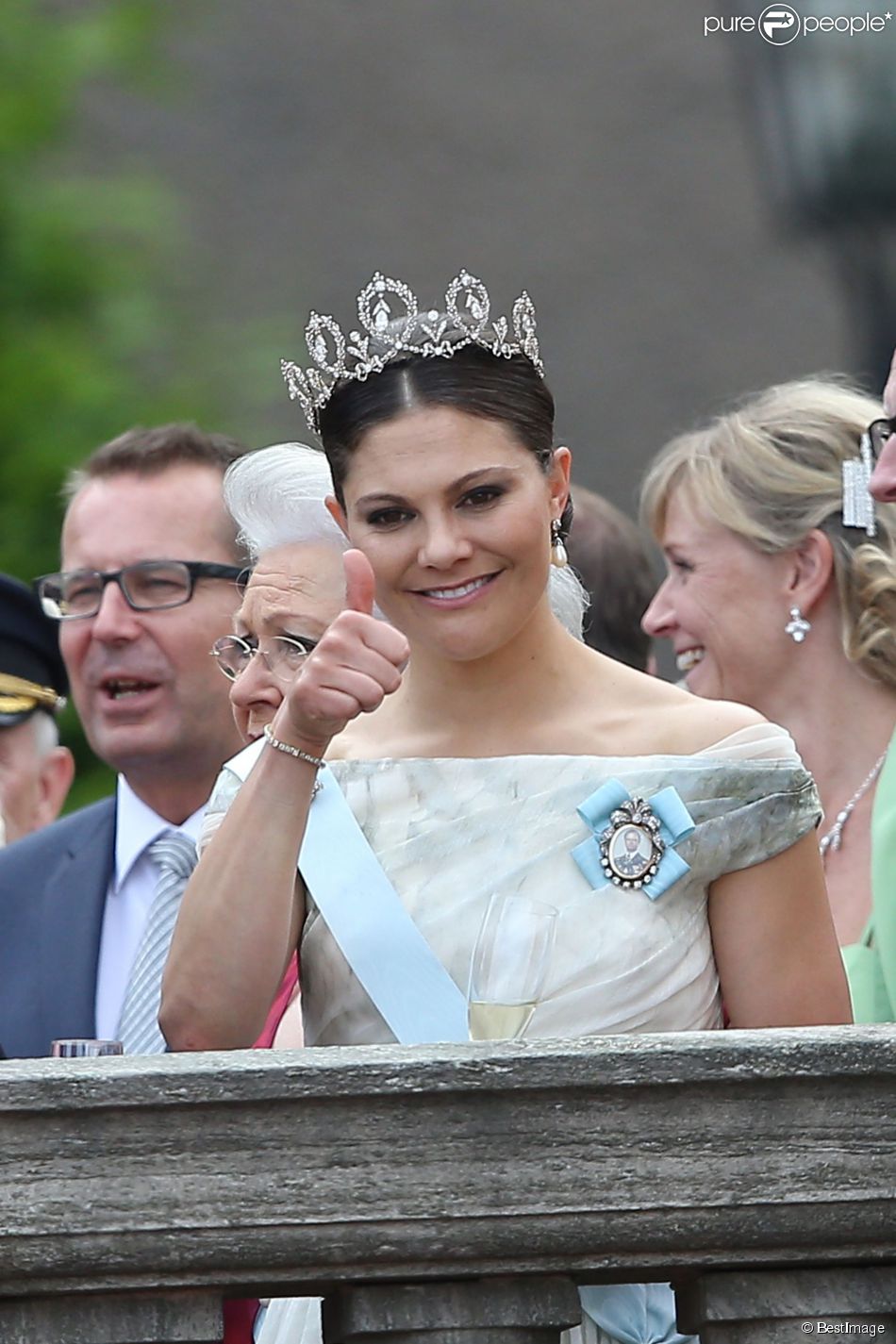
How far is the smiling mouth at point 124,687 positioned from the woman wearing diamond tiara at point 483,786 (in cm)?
142

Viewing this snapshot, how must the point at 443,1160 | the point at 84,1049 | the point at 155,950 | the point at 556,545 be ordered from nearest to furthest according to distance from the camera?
the point at 443,1160, the point at 84,1049, the point at 556,545, the point at 155,950

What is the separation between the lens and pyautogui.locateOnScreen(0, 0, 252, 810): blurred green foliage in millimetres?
8062

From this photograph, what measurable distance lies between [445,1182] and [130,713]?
96.4 inches

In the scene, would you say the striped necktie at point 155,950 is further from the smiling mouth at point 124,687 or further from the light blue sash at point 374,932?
the light blue sash at point 374,932

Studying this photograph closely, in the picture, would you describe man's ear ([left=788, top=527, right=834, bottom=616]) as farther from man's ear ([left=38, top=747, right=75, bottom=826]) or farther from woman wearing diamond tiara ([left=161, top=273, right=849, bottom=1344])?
man's ear ([left=38, top=747, right=75, bottom=826])

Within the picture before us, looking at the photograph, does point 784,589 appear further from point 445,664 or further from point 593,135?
point 593,135

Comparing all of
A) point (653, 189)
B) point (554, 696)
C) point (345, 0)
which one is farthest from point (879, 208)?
point (554, 696)

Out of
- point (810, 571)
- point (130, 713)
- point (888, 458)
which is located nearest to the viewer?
point (888, 458)

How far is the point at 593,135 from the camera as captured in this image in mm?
12266

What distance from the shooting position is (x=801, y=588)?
4027 millimetres

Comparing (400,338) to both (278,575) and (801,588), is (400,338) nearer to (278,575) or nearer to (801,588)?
(278,575)

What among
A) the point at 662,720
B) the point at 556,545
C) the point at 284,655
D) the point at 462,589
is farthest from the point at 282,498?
the point at 662,720

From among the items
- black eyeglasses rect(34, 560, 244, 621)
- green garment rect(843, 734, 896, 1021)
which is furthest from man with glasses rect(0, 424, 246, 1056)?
green garment rect(843, 734, 896, 1021)

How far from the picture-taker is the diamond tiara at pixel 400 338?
2750mm
